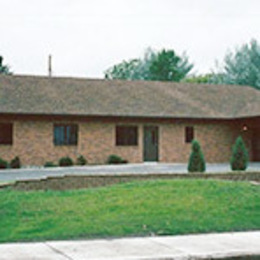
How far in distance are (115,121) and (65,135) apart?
3013 mm

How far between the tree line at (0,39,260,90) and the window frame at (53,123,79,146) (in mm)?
25821

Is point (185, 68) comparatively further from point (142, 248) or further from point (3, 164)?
point (142, 248)

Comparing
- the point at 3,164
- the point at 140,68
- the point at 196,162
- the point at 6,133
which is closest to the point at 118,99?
the point at 6,133

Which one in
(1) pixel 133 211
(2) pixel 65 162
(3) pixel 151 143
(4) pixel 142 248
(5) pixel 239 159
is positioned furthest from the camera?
(3) pixel 151 143

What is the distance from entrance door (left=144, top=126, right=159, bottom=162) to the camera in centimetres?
3525

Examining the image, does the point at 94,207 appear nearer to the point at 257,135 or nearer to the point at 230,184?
the point at 230,184

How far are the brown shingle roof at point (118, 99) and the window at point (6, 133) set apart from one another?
0.99m

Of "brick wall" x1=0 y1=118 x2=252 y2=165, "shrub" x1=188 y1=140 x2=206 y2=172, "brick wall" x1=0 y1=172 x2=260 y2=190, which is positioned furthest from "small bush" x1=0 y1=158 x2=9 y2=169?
"brick wall" x1=0 y1=172 x2=260 y2=190

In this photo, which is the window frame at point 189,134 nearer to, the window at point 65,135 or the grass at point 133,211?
the window at point 65,135

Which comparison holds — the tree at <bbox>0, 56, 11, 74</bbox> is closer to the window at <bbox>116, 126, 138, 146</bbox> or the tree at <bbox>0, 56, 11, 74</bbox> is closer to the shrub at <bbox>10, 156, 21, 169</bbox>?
the window at <bbox>116, 126, 138, 146</bbox>

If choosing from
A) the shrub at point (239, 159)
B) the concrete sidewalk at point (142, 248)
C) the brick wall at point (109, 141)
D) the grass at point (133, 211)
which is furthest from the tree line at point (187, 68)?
the concrete sidewalk at point (142, 248)

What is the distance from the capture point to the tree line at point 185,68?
6212 cm

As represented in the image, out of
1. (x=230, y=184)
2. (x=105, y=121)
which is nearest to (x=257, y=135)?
(x=105, y=121)

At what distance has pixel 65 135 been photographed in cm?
3325
